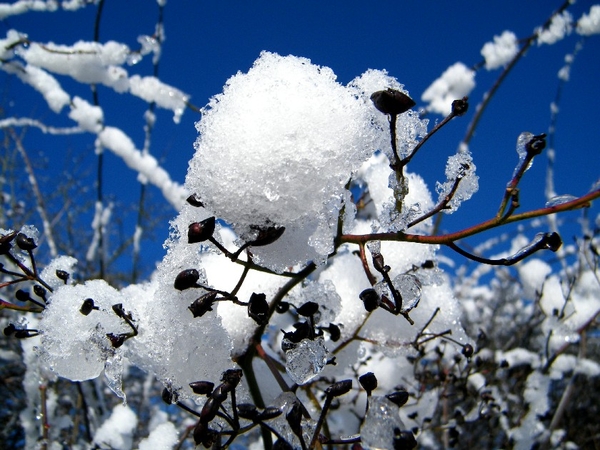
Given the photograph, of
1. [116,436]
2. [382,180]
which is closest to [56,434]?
[116,436]

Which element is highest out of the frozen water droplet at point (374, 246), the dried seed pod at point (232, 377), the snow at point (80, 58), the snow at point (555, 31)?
the snow at point (80, 58)

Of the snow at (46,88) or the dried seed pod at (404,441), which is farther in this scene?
the snow at (46,88)

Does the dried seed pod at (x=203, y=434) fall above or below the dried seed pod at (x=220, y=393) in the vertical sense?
below

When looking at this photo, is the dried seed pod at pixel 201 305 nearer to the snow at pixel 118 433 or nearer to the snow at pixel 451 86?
the snow at pixel 118 433

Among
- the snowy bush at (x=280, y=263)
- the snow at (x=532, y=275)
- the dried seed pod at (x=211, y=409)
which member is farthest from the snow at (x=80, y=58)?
the snow at (x=532, y=275)

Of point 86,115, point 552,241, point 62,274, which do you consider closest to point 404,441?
point 552,241

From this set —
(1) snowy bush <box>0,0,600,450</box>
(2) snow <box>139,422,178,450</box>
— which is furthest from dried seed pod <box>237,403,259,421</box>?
(2) snow <box>139,422,178,450</box>
